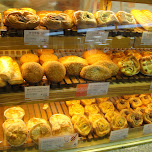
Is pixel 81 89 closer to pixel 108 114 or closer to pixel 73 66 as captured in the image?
pixel 73 66

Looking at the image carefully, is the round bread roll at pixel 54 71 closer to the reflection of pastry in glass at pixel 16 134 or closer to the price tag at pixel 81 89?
the price tag at pixel 81 89

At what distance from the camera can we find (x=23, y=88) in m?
1.32

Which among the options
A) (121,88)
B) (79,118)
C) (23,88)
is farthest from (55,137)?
(121,88)

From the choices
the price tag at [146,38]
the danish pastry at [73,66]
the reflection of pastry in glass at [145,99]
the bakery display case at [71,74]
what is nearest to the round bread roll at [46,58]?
the bakery display case at [71,74]

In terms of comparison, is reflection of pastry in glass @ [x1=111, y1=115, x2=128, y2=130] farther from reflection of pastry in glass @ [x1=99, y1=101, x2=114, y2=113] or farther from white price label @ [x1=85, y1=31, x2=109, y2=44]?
white price label @ [x1=85, y1=31, x2=109, y2=44]

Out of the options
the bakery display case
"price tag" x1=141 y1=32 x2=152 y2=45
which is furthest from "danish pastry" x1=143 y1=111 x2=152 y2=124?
"price tag" x1=141 y1=32 x2=152 y2=45

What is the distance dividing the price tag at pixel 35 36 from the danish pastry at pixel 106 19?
41 centimetres

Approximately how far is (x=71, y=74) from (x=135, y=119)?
0.83 m

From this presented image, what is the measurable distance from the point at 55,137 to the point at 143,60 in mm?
975

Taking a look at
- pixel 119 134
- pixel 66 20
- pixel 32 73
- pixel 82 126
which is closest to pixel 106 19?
pixel 66 20

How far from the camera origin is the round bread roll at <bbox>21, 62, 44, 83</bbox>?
4.27ft

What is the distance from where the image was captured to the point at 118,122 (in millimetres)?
1786

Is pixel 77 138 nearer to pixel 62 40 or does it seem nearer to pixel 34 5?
pixel 62 40

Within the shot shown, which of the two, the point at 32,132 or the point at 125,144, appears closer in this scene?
the point at 32,132
